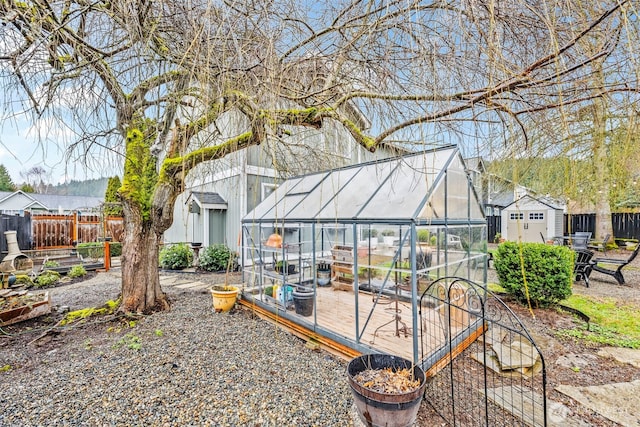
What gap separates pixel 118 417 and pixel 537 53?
4318 mm

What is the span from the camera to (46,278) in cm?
735

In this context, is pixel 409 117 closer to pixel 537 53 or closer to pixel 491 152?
pixel 491 152

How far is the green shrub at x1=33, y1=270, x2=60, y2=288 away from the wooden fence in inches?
91.5

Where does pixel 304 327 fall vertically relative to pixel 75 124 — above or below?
below

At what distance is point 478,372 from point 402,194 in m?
2.26

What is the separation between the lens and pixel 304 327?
14.0 feet

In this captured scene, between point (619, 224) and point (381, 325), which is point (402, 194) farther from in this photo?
point (619, 224)

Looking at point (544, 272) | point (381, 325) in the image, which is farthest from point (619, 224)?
point (381, 325)

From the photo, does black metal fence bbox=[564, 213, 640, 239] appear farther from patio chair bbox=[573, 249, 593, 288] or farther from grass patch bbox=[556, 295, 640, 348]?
grass patch bbox=[556, 295, 640, 348]

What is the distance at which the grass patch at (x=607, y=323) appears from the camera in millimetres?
4027

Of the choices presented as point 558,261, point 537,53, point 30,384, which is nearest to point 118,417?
point 30,384

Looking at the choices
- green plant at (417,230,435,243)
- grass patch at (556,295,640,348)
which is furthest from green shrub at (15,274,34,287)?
grass patch at (556,295,640,348)

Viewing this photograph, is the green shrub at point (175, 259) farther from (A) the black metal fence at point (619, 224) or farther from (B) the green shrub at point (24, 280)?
(A) the black metal fence at point (619, 224)

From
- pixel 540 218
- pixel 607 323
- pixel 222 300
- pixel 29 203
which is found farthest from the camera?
pixel 29 203
